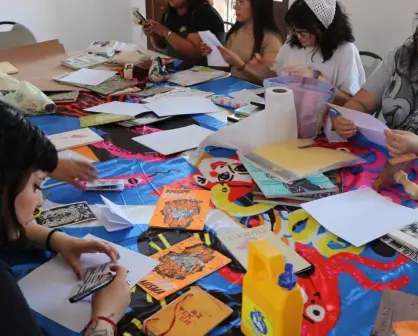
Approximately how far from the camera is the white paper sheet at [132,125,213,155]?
1.42 meters

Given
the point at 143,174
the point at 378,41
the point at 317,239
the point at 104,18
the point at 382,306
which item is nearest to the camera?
the point at 382,306

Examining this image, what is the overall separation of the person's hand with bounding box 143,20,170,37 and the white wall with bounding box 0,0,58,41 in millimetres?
1616

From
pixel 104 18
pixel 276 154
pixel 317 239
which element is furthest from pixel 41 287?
pixel 104 18

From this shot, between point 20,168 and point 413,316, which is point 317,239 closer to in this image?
point 413,316

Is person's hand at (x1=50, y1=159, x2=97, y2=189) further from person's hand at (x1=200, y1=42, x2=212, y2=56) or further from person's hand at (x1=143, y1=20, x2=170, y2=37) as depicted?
person's hand at (x1=143, y1=20, x2=170, y2=37)

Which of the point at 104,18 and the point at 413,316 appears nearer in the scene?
the point at 413,316

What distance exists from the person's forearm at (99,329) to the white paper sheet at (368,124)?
0.94m

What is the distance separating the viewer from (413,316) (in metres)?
0.78

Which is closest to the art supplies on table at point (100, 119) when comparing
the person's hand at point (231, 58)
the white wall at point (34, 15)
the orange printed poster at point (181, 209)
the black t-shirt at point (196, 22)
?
the orange printed poster at point (181, 209)

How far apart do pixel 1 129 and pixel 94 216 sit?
0.44 m

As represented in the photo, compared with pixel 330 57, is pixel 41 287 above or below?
below

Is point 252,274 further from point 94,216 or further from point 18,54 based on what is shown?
point 18,54

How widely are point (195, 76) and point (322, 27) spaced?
24.0 inches

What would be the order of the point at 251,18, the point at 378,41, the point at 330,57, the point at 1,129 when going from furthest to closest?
the point at 378,41 → the point at 251,18 → the point at 330,57 → the point at 1,129
